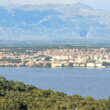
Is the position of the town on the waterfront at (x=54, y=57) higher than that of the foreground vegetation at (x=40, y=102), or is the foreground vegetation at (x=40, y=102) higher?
the foreground vegetation at (x=40, y=102)

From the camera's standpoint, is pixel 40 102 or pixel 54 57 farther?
pixel 54 57

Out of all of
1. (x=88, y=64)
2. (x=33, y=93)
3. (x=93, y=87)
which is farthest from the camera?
(x=88, y=64)

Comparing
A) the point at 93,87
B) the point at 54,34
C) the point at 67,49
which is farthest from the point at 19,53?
the point at 54,34

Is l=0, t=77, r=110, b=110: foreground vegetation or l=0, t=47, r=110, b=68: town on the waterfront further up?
l=0, t=77, r=110, b=110: foreground vegetation

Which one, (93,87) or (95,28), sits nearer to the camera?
(93,87)

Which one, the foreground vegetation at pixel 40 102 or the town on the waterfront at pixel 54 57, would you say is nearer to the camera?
the foreground vegetation at pixel 40 102

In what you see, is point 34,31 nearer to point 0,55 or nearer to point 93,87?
point 0,55

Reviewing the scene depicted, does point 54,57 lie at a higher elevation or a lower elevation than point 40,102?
lower

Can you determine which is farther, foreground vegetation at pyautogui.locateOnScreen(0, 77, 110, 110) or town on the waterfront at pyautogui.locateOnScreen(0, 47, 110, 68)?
town on the waterfront at pyautogui.locateOnScreen(0, 47, 110, 68)
